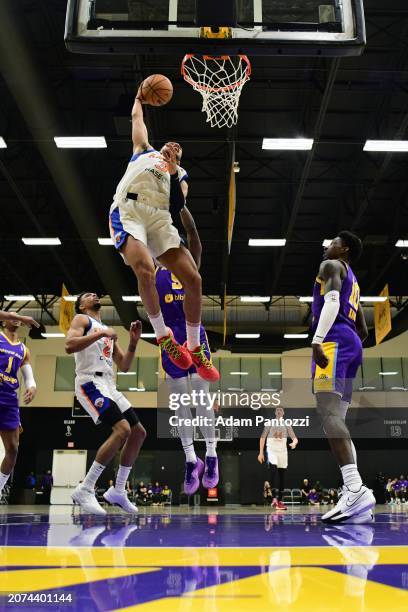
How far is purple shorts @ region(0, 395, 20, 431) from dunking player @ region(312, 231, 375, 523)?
3597 millimetres

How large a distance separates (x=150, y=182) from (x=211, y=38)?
1860mm

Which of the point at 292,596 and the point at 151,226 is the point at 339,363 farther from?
the point at 292,596

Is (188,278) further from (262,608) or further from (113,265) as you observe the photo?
(113,265)

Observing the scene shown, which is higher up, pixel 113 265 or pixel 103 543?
pixel 113 265

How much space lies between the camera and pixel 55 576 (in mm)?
1937

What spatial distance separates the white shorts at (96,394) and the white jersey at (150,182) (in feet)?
8.55

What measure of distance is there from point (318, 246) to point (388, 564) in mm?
18405

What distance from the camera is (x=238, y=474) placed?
29.5 m

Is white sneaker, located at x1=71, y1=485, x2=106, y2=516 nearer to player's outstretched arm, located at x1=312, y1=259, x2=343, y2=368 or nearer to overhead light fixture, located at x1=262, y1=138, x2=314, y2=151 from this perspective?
player's outstretched arm, located at x1=312, y1=259, x2=343, y2=368

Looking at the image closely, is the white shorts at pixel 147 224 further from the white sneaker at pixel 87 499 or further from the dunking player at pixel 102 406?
the white sneaker at pixel 87 499

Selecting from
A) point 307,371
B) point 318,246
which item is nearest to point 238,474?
point 307,371

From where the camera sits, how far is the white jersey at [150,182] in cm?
409

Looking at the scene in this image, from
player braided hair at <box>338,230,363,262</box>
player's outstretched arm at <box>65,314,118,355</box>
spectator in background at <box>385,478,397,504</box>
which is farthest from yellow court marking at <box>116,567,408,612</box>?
spectator in background at <box>385,478,397,504</box>

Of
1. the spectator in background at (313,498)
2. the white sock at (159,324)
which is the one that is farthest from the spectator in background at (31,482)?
the white sock at (159,324)
